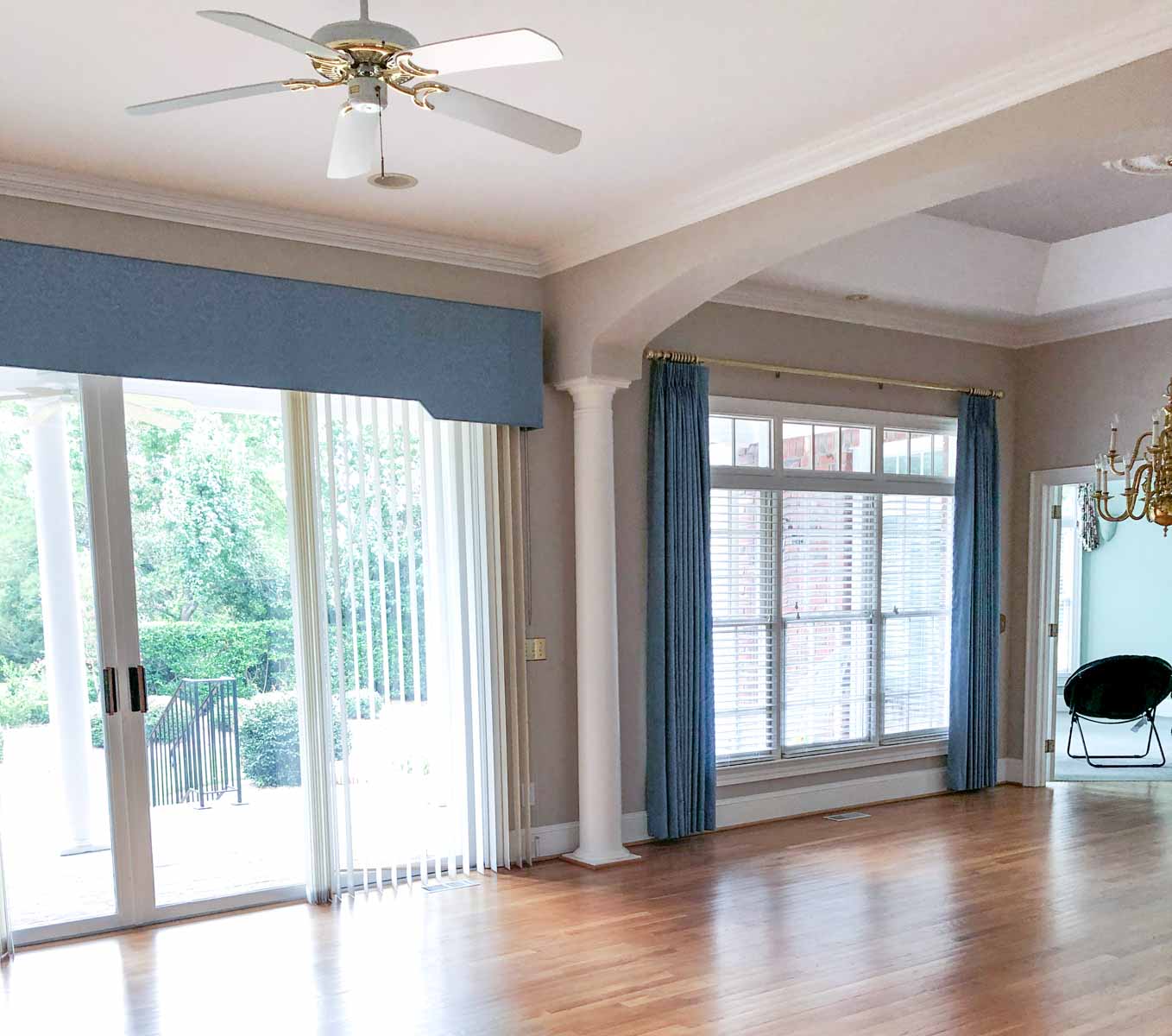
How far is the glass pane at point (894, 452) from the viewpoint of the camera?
672 centimetres

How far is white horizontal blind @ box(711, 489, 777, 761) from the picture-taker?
6043mm

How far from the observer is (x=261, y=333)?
4527 mm

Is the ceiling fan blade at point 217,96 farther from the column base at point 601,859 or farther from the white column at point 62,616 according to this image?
the column base at point 601,859

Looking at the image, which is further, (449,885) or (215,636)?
(449,885)

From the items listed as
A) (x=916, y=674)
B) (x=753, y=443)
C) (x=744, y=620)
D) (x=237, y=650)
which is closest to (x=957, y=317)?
(x=753, y=443)

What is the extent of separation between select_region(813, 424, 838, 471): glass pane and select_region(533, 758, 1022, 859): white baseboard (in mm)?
1910

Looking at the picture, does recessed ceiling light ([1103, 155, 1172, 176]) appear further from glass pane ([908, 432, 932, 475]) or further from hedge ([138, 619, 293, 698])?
hedge ([138, 619, 293, 698])

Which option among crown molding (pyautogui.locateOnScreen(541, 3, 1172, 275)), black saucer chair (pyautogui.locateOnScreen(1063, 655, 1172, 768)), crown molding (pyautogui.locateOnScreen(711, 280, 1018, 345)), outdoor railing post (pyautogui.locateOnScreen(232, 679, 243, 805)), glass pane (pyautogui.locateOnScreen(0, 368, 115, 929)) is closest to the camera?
crown molding (pyautogui.locateOnScreen(541, 3, 1172, 275))

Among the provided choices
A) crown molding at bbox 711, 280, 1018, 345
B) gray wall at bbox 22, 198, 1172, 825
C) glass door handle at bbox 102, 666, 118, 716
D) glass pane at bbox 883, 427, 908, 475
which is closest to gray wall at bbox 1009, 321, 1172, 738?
gray wall at bbox 22, 198, 1172, 825

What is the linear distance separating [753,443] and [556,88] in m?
3.07

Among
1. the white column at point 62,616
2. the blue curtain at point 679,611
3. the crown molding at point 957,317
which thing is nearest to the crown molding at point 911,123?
the blue curtain at point 679,611

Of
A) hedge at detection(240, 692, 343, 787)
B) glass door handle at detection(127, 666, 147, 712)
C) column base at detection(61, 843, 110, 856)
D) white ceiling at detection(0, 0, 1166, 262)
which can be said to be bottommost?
column base at detection(61, 843, 110, 856)

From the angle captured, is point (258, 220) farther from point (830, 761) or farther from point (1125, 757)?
point (1125, 757)

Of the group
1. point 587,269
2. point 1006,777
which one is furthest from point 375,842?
point 1006,777
